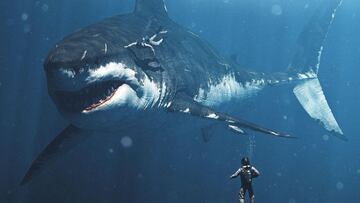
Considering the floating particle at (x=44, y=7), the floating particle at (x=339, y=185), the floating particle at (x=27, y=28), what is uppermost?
the floating particle at (x=44, y=7)

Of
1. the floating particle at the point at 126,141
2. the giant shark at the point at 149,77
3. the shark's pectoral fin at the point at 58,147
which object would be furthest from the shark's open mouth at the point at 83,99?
the floating particle at the point at 126,141

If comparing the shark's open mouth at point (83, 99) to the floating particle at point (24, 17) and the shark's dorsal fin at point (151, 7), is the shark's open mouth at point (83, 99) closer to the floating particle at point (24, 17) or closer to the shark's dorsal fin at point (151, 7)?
the shark's dorsal fin at point (151, 7)

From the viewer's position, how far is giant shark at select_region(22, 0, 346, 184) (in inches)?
162

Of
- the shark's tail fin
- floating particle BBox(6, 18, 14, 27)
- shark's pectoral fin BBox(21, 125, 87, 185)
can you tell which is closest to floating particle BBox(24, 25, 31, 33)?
floating particle BBox(6, 18, 14, 27)

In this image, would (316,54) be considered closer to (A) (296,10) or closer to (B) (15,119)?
(B) (15,119)

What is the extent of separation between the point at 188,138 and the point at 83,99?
19.1 meters

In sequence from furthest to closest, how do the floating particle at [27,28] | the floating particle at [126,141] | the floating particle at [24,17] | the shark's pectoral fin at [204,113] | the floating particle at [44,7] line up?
1. the floating particle at [27,28]
2. the floating particle at [44,7]
3. the floating particle at [24,17]
4. the floating particle at [126,141]
5. the shark's pectoral fin at [204,113]

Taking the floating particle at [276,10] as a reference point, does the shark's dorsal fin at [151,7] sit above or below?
→ below

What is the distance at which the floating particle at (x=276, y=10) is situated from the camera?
3952cm

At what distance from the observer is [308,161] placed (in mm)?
27688

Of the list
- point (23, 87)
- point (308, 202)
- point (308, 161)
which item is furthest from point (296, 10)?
point (23, 87)

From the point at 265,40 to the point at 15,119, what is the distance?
1499 inches

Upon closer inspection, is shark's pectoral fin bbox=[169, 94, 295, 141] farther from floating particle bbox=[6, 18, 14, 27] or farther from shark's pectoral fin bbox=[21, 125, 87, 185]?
floating particle bbox=[6, 18, 14, 27]

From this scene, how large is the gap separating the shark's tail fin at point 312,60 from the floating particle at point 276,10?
99.0 ft
